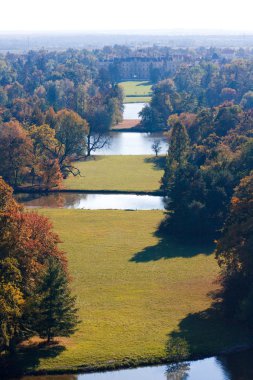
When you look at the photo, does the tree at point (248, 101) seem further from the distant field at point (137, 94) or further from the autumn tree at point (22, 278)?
the autumn tree at point (22, 278)

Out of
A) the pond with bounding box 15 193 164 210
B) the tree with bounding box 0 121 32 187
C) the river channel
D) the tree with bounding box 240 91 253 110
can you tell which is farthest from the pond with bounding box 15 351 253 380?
the tree with bounding box 240 91 253 110

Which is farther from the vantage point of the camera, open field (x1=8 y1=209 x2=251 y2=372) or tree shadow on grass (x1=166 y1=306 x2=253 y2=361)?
tree shadow on grass (x1=166 y1=306 x2=253 y2=361)

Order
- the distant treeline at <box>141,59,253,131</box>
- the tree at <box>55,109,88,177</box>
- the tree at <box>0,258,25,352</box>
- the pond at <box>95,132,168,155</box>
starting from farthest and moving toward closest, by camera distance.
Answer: the distant treeline at <box>141,59,253,131</box> → the pond at <box>95,132,168,155</box> → the tree at <box>55,109,88,177</box> → the tree at <box>0,258,25,352</box>

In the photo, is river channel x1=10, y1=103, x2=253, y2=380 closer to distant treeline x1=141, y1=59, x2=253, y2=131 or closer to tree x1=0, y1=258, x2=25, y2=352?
tree x1=0, y1=258, x2=25, y2=352

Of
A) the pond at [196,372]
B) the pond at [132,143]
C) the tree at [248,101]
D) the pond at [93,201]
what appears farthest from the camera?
the tree at [248,101]

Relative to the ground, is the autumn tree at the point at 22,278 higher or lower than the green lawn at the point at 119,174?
higher

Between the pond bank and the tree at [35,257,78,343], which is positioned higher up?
the tree at [35,257,78,343]

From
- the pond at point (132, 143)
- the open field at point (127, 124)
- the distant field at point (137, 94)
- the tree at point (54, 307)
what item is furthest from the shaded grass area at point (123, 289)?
the distant field at point (137, 94)
